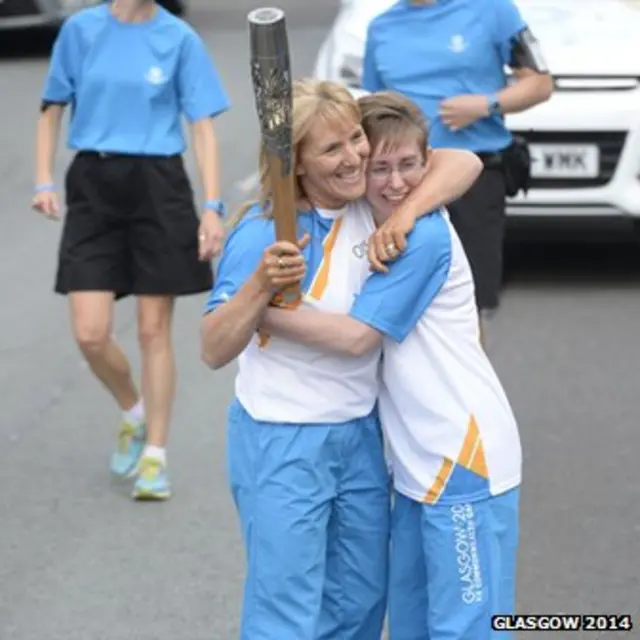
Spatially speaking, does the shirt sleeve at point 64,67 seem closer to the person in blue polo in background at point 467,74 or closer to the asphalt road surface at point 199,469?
the person in blue polo in background at point 467,74

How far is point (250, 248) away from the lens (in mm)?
3918

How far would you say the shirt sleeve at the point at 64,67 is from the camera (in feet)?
21.3

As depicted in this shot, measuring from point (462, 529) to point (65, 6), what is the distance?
49.0 ft

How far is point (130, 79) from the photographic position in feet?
21.2

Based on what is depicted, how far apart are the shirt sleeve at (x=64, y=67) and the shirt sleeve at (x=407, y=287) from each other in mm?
Answer: 2903

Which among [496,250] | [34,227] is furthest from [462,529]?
[34,227]

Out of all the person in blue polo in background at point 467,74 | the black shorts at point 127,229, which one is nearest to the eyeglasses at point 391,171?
the person in blue polo in background at point 467,74

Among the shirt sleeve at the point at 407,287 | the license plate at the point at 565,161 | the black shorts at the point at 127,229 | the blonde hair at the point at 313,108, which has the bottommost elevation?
the license plate at the point at 565,161

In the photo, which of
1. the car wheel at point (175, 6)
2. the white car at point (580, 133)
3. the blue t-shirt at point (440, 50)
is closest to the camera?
the blue t-shirt at point (440, 50)

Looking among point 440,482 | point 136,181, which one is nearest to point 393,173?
point 440,482

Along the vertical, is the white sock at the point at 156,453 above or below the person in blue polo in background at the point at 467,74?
below

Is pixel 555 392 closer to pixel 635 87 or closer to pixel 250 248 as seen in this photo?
pixel 635 87

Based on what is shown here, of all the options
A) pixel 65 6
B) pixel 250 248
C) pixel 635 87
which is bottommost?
pixel 65 6

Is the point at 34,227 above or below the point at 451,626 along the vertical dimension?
below
